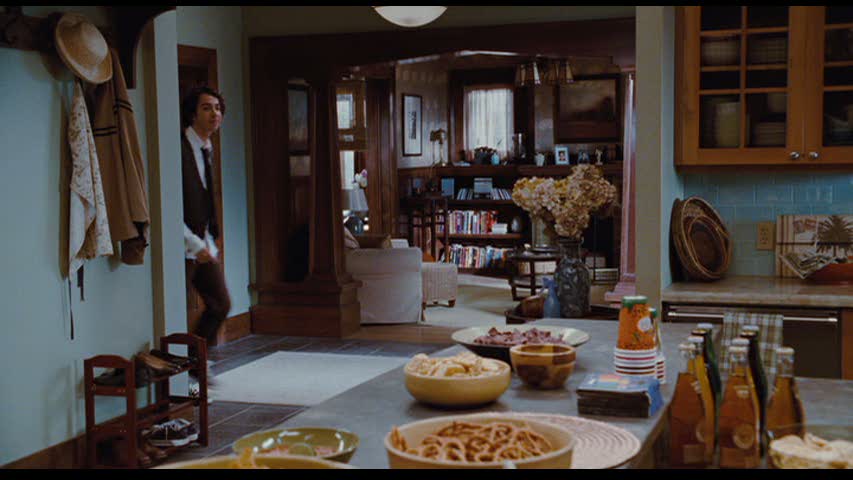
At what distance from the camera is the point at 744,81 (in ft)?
13.9

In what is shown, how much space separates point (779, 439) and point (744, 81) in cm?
304

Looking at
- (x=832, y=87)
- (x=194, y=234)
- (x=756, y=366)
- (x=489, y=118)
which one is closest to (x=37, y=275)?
(x=194, y=234)

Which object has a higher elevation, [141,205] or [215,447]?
[141,205]

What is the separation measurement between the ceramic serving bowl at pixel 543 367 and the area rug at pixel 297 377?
3.57 metres

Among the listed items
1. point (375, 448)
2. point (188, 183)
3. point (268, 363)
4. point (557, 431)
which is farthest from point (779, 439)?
point (268, 363)

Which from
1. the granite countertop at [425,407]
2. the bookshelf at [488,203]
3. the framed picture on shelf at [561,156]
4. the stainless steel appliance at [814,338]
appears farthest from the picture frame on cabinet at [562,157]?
the granite countertop at [425,407]

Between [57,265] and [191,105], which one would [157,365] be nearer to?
[57,265]

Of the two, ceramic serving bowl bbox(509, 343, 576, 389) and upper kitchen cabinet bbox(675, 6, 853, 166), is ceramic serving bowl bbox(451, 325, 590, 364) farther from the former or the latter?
upper kitchen cabinet bbox(675, 6, 853, 166)

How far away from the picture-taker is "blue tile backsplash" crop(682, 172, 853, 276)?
443 cm

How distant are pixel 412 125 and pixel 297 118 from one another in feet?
14.5

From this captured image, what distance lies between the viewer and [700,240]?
4.44m

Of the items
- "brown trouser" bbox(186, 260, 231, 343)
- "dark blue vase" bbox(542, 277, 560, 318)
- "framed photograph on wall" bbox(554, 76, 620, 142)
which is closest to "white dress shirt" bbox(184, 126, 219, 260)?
"brown trouser" bbox(186, 260, 231, 343)

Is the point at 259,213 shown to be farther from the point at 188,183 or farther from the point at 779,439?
the point at 779,439

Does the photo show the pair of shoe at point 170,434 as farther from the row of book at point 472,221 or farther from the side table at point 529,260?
the row of book at point 472,221
